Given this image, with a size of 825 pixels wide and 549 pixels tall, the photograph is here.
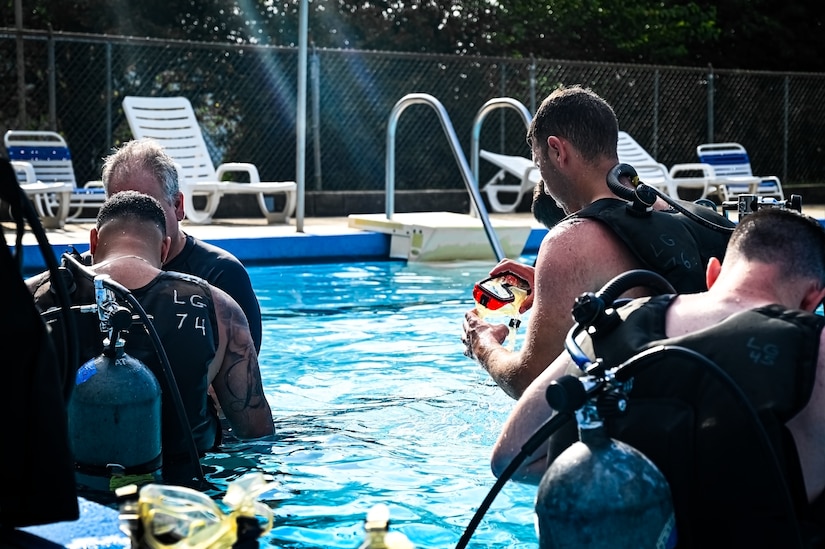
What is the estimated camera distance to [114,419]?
2898 mm

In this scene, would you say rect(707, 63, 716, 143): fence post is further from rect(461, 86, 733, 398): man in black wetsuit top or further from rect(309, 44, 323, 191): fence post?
rect(461, 86, 733, 398): man in black wetsuit top

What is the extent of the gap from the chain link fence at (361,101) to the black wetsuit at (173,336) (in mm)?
9401

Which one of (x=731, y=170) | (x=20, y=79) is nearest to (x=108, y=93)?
(x=20, y=79)

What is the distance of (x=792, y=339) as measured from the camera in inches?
86.9

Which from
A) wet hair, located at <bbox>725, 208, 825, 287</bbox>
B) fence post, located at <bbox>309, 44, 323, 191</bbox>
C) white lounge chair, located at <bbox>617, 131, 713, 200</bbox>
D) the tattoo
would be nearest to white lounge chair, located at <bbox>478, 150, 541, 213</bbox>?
white lounge chair, located at <bbox>617, 131, 713, 200</bbox>

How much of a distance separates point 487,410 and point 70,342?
12.8 ft

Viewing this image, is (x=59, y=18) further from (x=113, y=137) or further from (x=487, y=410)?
(x=487, y=410)

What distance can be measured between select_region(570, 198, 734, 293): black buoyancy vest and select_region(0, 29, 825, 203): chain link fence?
990cm

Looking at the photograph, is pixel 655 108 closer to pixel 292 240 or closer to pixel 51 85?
pixel 292 240

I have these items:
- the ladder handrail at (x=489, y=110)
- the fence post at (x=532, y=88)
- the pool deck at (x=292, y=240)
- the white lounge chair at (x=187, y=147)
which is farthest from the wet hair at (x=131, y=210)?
the fence post at (x=532, y=88)

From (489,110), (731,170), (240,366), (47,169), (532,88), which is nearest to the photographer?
(240,366)

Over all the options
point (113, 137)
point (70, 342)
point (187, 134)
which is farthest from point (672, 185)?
point (70, 342)

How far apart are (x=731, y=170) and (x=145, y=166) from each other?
1244 cm

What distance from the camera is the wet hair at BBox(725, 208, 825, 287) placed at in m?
2.39
